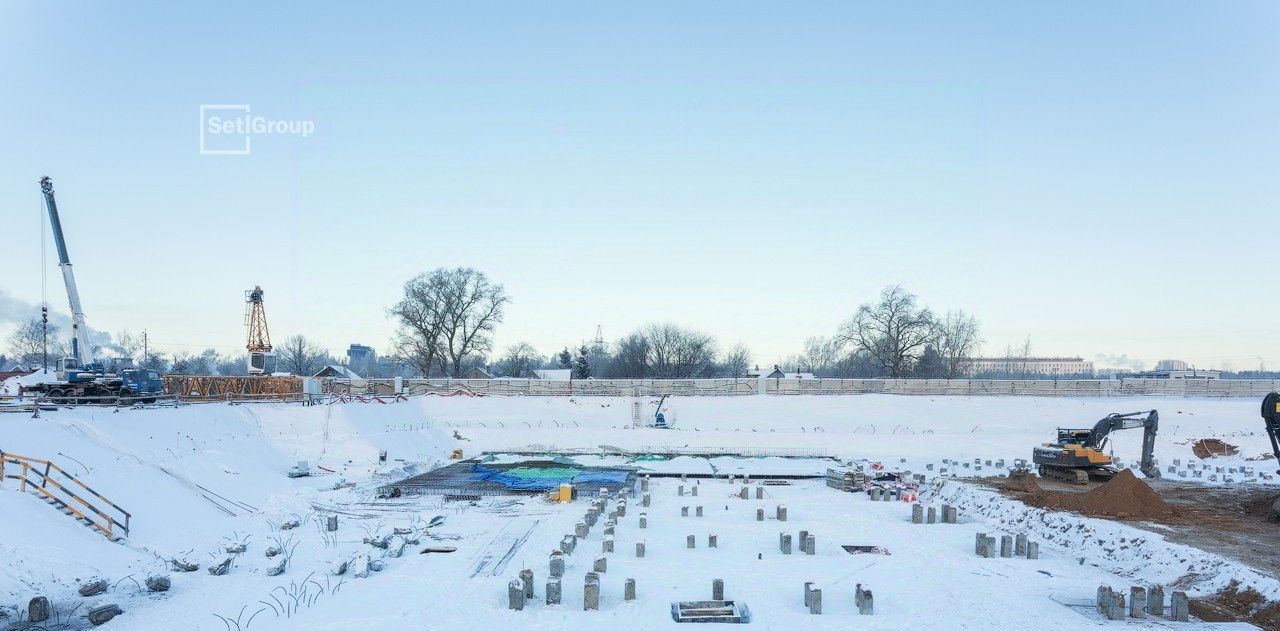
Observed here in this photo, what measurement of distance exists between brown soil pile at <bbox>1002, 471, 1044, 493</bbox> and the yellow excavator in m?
0.73

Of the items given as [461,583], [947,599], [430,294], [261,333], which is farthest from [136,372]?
[430,294]

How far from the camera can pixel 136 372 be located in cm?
2591

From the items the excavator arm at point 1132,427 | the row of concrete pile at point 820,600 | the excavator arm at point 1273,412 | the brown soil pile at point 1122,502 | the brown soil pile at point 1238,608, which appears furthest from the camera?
the excavator arm at point 1132,427

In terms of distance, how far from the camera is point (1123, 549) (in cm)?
1415

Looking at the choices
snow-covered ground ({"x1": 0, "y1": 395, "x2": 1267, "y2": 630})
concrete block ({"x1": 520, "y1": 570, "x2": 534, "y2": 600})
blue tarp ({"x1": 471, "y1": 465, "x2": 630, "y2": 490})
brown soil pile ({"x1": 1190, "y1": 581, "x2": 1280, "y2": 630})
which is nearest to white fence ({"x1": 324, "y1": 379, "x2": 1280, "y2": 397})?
snow-covered ground ({"x1": 0, "y1": 395, "x2": 1267, "y2": 630})

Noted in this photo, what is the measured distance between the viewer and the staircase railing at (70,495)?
13703 mm

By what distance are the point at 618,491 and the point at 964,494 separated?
30.6 ft

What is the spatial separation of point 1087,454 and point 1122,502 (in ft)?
14.9

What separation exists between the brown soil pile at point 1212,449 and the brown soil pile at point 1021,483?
1284 cm

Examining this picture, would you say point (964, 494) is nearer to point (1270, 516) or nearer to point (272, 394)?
point (1270, 516)

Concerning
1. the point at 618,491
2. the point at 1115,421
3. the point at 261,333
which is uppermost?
the point at 261,333

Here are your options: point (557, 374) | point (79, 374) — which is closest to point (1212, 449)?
point (79, 374)

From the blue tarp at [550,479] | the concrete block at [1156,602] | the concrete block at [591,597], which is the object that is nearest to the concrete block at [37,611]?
the concrete block at [591,597]

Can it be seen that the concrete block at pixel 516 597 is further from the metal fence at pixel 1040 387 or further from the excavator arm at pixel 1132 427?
the metal fence at pixel 1040 387
